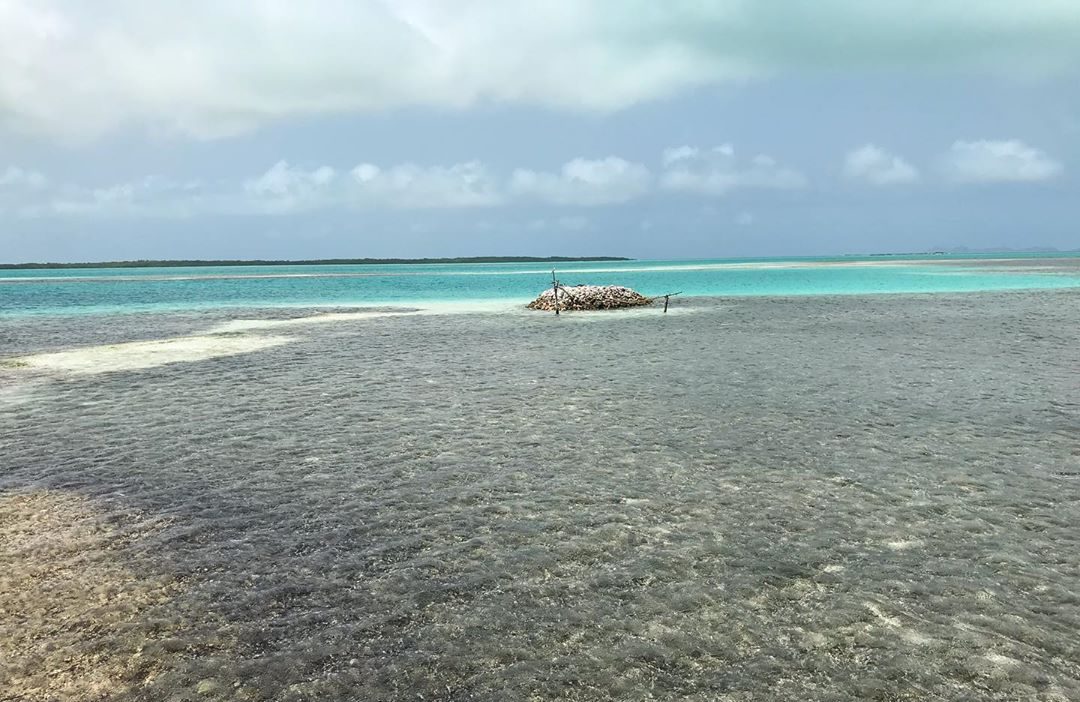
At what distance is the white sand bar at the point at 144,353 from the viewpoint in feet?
73.8

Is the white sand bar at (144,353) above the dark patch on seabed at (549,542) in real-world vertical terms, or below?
above

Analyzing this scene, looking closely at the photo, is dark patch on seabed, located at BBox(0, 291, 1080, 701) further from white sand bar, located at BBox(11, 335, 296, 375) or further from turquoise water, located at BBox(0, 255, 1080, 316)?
turquoise water, located at BBox(0, 255, 1080, 316)

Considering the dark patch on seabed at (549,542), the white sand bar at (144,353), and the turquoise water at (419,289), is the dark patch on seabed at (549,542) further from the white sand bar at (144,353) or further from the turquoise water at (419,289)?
the turquoise water at (419,289)

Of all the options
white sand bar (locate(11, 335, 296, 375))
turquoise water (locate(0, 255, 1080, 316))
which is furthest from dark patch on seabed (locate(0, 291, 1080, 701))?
turquoise water (locate(0, 255, 1080, 316))

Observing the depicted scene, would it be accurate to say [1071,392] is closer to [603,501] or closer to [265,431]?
[603,501]

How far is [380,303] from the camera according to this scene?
57688 mm

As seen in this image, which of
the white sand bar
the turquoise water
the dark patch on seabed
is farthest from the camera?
the turquoise water

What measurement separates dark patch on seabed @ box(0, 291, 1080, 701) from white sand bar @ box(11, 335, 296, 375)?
5.81 meters

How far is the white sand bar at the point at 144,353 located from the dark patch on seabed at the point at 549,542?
5808mm

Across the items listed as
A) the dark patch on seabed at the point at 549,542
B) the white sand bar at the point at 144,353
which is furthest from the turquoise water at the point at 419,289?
the dark patch on seabed at the point at 549,542

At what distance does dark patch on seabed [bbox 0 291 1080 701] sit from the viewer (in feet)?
17.2

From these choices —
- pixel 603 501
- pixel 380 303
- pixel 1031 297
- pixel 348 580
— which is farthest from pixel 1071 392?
pixel 380 303

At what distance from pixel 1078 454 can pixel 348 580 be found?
10.9 m

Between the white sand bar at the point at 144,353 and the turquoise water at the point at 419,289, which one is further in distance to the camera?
the turquoise water at the point at 419,289
